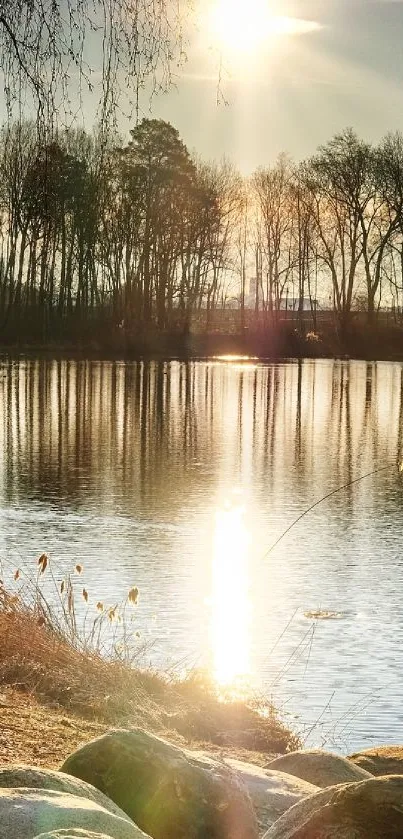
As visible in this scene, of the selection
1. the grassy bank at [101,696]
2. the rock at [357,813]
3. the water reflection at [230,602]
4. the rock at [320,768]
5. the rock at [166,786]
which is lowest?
the water reflection at [230,602]

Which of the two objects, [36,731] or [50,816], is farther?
[36,731]

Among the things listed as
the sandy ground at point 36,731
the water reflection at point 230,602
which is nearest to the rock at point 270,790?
the sandy ground at point 36,731

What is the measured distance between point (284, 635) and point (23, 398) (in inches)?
1345

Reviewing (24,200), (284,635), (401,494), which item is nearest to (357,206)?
(401,494)

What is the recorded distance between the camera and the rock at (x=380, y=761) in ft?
28.7

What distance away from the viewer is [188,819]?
584 centimetres

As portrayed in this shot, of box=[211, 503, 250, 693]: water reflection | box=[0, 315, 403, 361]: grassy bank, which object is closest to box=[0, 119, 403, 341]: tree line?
box=[0, 315, 403, 361]: grassy bank

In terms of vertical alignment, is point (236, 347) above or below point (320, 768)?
above

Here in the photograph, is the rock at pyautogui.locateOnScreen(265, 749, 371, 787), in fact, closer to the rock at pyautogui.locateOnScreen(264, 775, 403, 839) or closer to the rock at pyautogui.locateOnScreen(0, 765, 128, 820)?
the rock at pyautogui.locateOnScreen(0, 765, 128, 820)

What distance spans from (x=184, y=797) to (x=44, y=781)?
99 centimetres

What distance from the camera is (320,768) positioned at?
26.4 ft

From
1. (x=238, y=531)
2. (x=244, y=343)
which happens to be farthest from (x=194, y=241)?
(x=238, y=531)

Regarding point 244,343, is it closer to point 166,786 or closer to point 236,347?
point 236,347

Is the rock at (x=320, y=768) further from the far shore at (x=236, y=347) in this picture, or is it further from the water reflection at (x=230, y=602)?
the far shore at (x=236, y=347)
